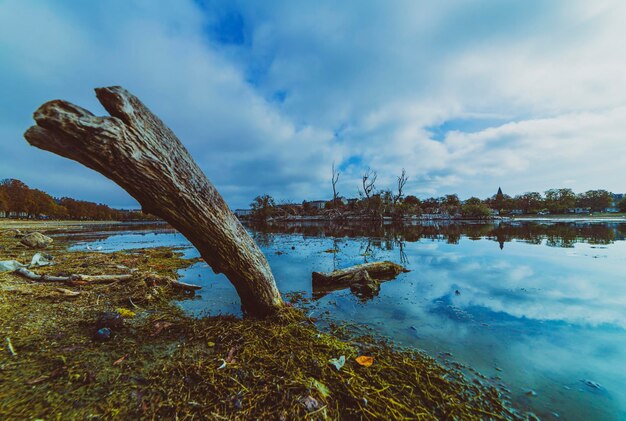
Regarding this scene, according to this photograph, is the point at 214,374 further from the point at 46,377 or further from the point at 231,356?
the point at 46,377

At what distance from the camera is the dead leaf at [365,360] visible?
10.7 ft

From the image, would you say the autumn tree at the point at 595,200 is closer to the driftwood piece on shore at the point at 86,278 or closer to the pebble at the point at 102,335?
the driftwood piece on shore at the point at 86,278

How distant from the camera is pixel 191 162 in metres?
3.86

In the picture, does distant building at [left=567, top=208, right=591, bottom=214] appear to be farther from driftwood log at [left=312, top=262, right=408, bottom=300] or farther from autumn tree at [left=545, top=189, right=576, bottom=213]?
driftwood log at [left=312, top=262, right=408, bottom=300]

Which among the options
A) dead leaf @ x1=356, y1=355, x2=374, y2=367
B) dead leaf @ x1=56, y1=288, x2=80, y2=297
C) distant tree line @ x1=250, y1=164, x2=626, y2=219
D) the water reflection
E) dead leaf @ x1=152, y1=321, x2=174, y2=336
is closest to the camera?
dead leaf @ x1=356, y1=355, x2=374, y2=367

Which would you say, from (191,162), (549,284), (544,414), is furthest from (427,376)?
(549,284)

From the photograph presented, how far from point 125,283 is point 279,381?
6363 millimetres

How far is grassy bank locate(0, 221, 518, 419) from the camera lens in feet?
7.83

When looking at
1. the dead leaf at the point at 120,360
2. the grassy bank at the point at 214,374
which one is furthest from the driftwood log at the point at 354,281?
the dead leaf at the point at 120,360

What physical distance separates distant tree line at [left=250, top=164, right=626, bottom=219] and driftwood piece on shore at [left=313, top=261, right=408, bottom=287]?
5780cm

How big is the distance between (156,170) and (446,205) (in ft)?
339

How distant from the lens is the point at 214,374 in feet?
9.41

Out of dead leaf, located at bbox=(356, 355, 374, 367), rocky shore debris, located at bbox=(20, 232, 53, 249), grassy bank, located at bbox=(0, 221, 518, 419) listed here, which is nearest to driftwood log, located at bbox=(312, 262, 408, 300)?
grassy bank, located at bbox=(0, 221, 518, 419)

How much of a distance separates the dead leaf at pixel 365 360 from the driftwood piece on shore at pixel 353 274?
415cm
